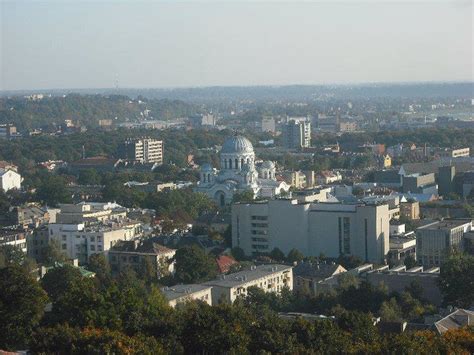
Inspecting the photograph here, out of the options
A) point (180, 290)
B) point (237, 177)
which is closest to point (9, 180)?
point (237, 177)

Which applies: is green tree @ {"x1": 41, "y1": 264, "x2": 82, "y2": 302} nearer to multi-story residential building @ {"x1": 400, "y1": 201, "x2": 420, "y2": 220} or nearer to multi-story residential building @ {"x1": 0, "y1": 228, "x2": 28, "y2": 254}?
multi-story residential building @ {"x1": 0, "y1": 228, "x2": 28, "y2": 254}

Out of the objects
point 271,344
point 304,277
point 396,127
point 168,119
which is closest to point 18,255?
point 304,277

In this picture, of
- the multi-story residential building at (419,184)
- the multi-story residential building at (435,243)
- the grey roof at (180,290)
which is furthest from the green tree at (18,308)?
the multi-story residential building at (419,184)

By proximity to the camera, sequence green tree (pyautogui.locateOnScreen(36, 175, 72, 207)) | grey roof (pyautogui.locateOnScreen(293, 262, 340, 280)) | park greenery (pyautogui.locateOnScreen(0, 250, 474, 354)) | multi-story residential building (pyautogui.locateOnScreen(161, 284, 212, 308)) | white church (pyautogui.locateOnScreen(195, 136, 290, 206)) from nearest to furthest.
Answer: park greenery (pyautogui.locateOnScreen(0, 250, 474, 354)), multi-story residential building (pyautogui.locateOnScreen(161, 284, 212, 308)), grey roof (pyautogui.locateOnScreen(293, 262, 340, 280)), green tree (pyautogui.locateOnScreen(36, 175, 72, 207)), white church (pyautogui.locateOnScreen(195, 136, 290, 206))

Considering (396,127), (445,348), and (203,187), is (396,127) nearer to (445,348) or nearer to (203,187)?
(203,187)

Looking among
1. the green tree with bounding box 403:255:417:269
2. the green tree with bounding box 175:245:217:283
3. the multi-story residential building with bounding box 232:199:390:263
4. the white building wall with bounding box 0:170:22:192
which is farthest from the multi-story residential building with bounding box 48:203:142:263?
the white building wall with bounding box 0:170:22:192

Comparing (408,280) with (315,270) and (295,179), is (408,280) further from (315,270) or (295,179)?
(295,179)
